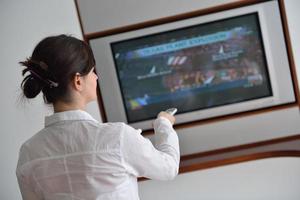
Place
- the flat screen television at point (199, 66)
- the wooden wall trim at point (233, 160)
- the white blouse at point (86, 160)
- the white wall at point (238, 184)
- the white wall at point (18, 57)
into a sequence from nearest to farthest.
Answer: the white blouse at point (86, 160), the white wall at point (18, 57), the wooden wall trim at point (233, 160), the flat screen television at point (199, 66), the white wall at point (238, 184)

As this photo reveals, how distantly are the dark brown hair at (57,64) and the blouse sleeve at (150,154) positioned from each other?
0.22 metres

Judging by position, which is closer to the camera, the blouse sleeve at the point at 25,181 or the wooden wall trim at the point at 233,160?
the blouse sleeve at the point at 25,181

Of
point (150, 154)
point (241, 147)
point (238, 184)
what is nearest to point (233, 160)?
point (241, 147)

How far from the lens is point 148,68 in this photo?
234 centimetres

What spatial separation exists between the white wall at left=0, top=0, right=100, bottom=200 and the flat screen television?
229 mm

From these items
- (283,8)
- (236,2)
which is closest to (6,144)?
(236,2)

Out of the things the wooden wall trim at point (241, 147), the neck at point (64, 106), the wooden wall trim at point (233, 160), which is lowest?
the wooden wall trim at point (233, 160)

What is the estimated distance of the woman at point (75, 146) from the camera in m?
1.17

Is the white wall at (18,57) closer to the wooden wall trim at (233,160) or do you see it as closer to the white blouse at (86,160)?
the wooden wall trim at (233,160)

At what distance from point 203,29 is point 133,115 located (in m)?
0.62

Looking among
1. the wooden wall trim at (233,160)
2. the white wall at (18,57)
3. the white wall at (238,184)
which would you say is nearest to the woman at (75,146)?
the white wall at (18,57)

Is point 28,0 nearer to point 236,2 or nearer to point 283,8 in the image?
point 236,2

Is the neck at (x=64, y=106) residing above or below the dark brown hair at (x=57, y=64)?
below

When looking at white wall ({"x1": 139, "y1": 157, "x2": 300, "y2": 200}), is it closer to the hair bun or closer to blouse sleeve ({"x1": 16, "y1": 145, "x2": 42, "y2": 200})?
blouse sleeve ({"x1": 16, "y1": 145, "x2": 42, "y2": 200})
